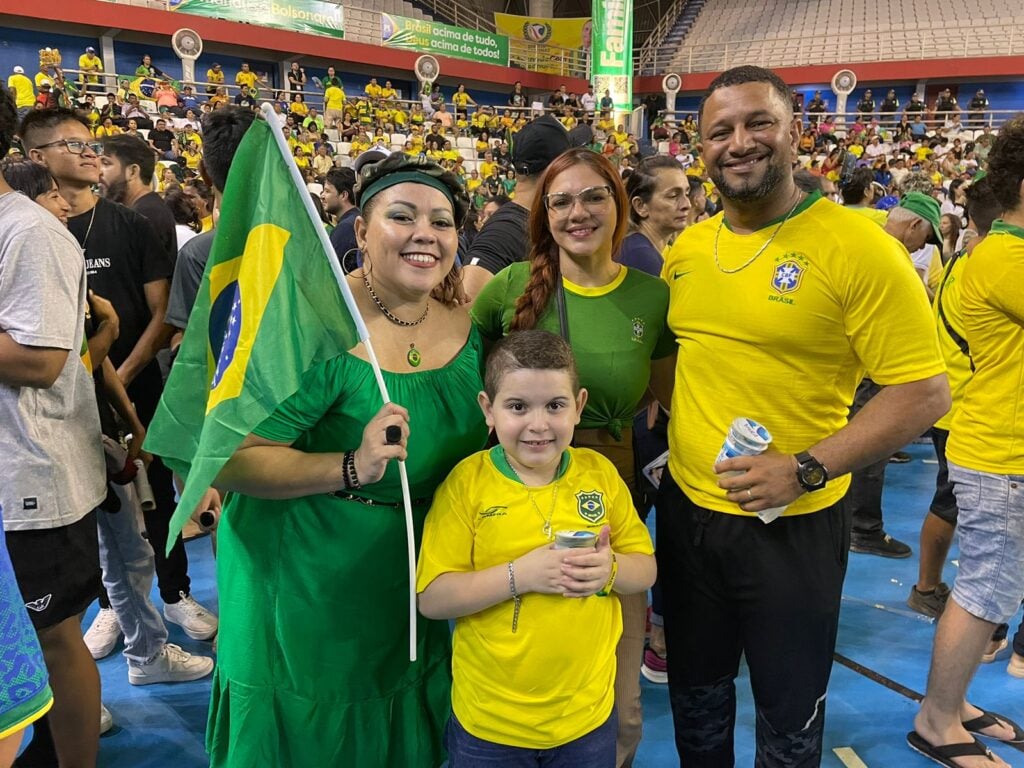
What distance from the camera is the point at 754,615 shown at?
73.8 inches

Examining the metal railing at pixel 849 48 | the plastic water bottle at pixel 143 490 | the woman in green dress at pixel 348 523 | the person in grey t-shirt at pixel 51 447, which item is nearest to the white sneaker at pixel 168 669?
the plastic water bottle at pixel 143 490

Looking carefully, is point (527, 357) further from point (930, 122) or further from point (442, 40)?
point (930, 122)

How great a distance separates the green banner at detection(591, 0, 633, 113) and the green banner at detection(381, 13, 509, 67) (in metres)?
5.39

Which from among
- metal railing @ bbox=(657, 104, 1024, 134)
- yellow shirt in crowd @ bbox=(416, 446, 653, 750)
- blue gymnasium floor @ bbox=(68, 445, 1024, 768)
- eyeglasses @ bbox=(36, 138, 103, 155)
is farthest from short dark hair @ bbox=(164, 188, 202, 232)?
metal railing @ bbox=(657, 104, 1024, 134)

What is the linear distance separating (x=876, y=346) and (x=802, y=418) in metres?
0.24

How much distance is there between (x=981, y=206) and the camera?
302 centimetres

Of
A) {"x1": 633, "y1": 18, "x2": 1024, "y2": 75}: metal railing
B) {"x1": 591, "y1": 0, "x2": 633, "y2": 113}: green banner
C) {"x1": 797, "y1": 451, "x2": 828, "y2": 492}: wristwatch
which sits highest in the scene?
{"x1": 633, "y1": 18, "x2": 1024, "y2": 75}: metal railing

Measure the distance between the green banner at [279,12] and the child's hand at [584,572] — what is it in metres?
21.8

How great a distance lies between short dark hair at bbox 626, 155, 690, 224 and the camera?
3775mm

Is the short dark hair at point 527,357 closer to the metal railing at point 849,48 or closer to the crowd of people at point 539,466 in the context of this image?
the crowd of people at point 539,466

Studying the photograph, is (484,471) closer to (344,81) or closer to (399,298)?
(399,298)

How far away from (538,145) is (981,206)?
1.79 meters

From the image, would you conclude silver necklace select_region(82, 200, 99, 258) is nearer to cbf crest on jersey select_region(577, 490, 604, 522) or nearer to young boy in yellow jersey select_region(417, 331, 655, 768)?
young boy in yellow jersey select_region(417, 331, 655, 768)

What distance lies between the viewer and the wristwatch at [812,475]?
168 cm
